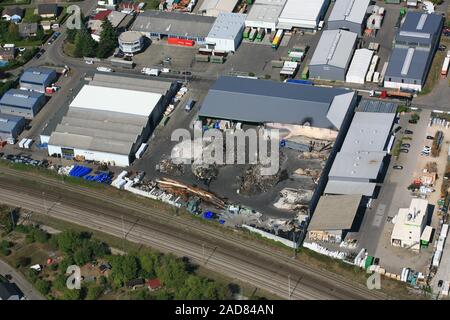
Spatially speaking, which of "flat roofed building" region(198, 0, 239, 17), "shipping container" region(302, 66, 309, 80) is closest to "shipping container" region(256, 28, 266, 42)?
"flat roofed building" region(198, 0, 239, 17)

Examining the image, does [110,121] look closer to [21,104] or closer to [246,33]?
[21,104]

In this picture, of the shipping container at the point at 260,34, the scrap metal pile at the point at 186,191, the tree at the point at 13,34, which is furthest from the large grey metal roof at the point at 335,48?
the tree at the point at 13,34

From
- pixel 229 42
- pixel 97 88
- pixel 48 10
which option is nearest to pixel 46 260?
pixel 97 88

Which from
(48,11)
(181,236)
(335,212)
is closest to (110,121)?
(181,236)

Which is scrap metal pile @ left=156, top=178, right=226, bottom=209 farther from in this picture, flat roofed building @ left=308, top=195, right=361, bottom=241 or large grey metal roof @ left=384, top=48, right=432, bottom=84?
large grey metal roof @ left=384, top=48, right=432, bottom=84

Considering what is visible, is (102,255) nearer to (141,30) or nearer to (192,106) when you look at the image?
(192,106)

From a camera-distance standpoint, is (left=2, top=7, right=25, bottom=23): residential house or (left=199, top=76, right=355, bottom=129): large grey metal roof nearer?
(left=199, top=76, right=355, bottom=129): large grey metal roof
